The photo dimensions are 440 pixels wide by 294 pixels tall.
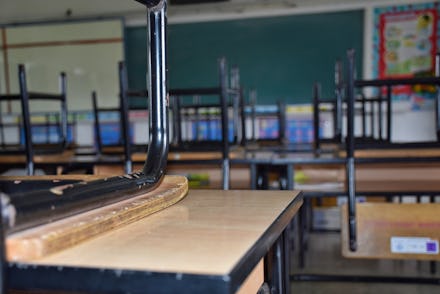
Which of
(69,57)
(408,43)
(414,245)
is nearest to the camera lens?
(414,245)

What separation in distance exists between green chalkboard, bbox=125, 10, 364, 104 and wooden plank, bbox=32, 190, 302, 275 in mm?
4453

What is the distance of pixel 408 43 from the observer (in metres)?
4.73

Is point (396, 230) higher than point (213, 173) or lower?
lower

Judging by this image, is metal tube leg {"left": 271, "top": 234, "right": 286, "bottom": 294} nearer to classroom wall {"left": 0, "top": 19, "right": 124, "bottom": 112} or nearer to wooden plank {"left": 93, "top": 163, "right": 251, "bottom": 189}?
wooden plank {"left": 93, "top": 163, "right": 251, "bottom": 189}

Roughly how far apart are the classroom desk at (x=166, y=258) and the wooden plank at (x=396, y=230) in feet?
5.19

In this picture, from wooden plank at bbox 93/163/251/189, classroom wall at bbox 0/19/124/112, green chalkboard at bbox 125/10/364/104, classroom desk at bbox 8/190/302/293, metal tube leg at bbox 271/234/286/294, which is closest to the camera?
classroom desk at bbox 8/190/302/293

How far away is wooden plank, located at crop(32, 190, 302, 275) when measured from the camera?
335 millimetres

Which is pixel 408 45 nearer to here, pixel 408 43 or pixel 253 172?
pixel 408 43

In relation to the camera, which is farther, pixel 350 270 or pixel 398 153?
pixel 350 270

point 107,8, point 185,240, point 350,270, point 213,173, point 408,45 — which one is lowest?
point 350,270

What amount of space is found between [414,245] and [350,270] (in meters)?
0.75

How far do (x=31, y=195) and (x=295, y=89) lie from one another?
4.80m

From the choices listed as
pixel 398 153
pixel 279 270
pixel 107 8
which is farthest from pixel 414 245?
pixel 107 8

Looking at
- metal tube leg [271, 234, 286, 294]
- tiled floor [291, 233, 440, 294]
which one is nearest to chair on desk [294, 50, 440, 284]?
tiled floor [291, 233, 440, 294]
